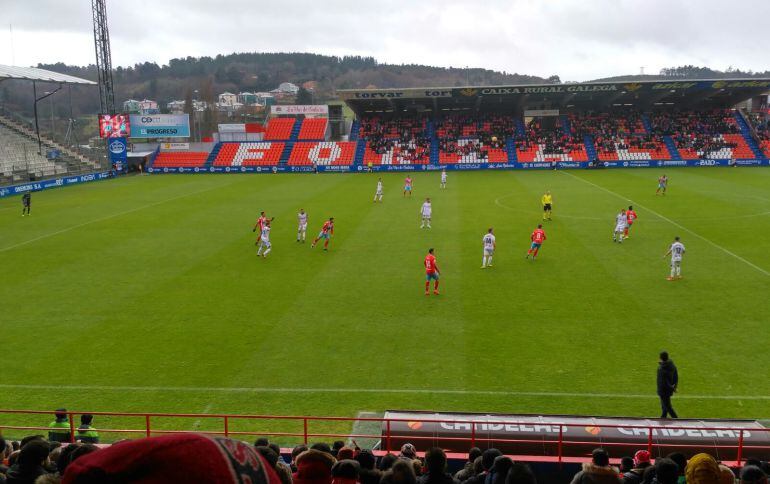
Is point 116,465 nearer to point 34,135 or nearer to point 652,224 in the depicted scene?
point 652,224

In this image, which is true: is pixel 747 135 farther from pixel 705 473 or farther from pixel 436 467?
pixel 436 467

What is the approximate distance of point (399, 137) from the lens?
257 ft

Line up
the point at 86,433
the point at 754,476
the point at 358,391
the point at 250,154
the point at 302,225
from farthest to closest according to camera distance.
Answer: the point at 250,154
the point at 302,225
the point at 358,391
the point at 86,433
the point at 754,476

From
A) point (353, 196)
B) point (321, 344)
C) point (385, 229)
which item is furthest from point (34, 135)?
point (321, 344)

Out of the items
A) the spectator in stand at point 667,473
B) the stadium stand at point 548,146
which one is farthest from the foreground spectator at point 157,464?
the stadium stand at point 548,146

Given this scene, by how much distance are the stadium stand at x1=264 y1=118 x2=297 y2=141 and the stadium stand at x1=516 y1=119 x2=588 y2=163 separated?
31017 mm

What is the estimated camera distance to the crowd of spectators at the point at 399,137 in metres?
73.9

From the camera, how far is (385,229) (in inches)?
1276

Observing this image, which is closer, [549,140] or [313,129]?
[549,140]

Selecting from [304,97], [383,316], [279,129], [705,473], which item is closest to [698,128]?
[279,129]

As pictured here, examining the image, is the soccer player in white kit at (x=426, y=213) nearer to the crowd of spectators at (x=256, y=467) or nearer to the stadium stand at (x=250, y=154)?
the crowd of spectators at (x=256, y=467)

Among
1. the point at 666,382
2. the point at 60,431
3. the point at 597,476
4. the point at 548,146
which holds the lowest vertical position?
the point at 60,431

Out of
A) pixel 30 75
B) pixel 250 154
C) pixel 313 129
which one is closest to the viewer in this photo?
pixel 30 75

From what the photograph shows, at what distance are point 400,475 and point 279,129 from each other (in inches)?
3204
